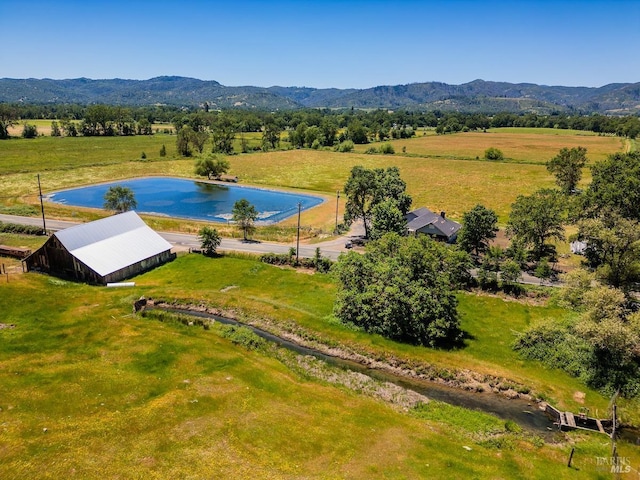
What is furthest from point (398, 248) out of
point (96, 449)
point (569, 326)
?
point (96, 449)

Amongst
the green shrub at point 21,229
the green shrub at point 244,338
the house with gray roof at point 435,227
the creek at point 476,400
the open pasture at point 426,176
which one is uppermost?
the open pasture at point 426,176

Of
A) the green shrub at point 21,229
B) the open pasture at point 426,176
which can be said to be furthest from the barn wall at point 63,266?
the open pasture at point 426,176

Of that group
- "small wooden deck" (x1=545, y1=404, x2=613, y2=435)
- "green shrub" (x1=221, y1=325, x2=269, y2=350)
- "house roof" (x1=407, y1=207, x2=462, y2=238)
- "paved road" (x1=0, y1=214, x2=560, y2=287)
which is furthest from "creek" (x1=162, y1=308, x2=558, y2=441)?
"house roof" (x1=407, y1=207, x2=462, y2=238)

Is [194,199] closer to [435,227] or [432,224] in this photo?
[432,224]

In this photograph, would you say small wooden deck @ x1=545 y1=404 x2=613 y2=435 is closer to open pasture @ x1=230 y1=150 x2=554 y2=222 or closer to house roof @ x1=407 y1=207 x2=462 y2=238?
house roof @ x1=407 y1=207 x2=462 y2=238

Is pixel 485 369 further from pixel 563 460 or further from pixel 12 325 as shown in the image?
pixel 12 325

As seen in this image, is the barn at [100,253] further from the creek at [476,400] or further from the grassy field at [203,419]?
the creek at [476,400]

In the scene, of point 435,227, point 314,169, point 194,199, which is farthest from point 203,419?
point 314,169
